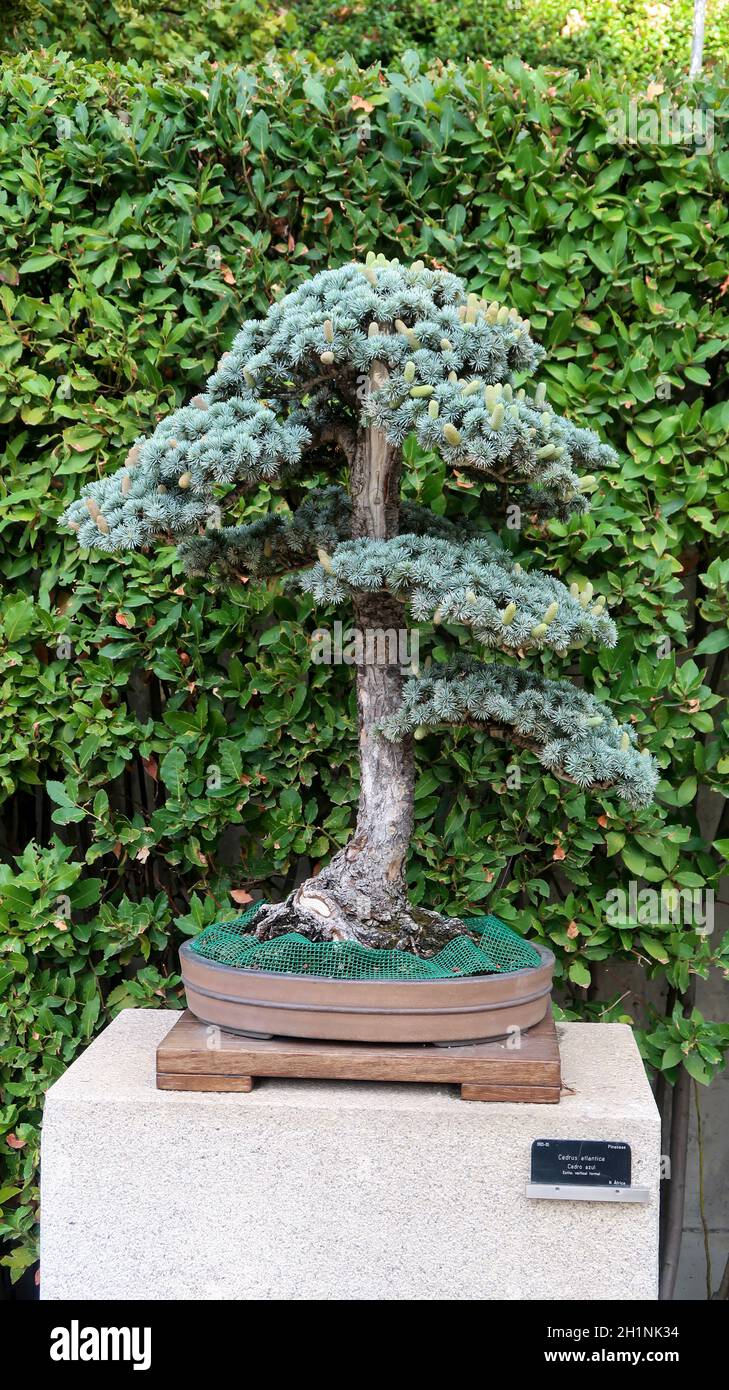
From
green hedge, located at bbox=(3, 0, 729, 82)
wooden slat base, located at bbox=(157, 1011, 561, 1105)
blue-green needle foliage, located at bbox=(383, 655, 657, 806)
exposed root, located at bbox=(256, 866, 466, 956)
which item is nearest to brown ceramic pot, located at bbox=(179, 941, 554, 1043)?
wooden slat base, located at bbox=(157, 1011, 561, 1105)

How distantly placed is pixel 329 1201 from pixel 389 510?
1.09m

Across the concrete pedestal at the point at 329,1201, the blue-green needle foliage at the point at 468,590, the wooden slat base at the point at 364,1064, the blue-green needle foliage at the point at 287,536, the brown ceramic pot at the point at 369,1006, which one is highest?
the blue-green needle foliage at the point at 287,536

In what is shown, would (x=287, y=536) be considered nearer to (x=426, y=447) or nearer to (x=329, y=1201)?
(x=426, y=447)

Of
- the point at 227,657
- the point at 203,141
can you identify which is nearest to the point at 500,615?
the point at 227,657

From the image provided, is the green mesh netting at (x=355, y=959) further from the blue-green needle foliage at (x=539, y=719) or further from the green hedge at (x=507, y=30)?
the green hedge at (x=507, y=30)

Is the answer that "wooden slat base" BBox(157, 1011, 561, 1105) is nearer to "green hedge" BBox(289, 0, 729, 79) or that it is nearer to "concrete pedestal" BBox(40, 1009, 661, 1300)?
"concrete pedestal" BBox(40, 1009, 661, 1300)

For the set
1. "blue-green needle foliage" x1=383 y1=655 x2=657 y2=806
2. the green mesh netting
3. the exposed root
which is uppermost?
"blue-green needle foliage" x1=383 y1=655 x2=657 y2=806

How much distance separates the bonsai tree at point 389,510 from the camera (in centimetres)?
159

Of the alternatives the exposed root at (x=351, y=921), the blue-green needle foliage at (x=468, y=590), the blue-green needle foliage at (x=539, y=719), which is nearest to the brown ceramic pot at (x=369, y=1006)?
the exposed root at (x=351, y=921)

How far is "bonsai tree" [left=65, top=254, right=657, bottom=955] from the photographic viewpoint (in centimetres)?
159

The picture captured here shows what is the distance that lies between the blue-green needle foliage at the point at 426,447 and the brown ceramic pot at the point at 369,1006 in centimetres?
37

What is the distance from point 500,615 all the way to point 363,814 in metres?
0.51

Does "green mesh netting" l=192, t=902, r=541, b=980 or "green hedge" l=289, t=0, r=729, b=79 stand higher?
"green hedge" l=289, t=0, r=729, b=79

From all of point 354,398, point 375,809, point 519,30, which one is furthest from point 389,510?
point 519,30
